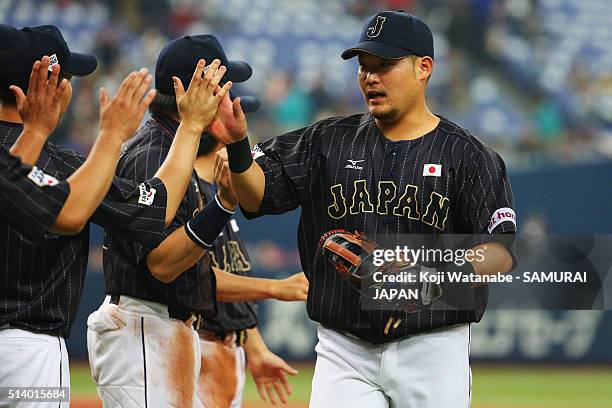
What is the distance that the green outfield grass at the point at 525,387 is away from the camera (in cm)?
846

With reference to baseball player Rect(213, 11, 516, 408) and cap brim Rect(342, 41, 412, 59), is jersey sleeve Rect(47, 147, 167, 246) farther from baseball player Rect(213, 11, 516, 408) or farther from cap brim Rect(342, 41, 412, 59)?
cap brim Rect(342, 41, 412, 59)

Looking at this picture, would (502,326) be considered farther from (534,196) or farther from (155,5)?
(155,5)

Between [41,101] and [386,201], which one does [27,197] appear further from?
[386,201]

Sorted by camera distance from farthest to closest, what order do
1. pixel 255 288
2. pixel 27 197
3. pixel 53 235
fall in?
pixel 255 288 < pixel 53 235 < pixel 27 197

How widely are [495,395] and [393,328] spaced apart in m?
5.58

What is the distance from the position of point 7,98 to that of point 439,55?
35.6 ft

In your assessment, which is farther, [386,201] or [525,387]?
[525,387]

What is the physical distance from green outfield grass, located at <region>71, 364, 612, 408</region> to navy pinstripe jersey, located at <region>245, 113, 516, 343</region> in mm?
4696

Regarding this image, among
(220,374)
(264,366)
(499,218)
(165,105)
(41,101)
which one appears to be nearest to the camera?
(41,101)

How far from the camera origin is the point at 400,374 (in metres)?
3.61

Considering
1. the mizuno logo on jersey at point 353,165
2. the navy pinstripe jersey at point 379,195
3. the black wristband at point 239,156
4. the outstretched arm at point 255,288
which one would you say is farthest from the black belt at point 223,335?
the mizuno logo on jersey at point 353,165

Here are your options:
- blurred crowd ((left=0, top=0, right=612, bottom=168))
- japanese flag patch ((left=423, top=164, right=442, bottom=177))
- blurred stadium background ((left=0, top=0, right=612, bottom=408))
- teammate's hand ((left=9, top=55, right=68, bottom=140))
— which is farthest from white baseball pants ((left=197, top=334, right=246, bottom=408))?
blurred crowd ((left=0, top=0, right=612, bottom=168))

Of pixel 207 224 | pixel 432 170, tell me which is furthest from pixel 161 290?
pixel 432 170

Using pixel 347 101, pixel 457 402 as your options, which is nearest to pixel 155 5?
pixel 347 101
